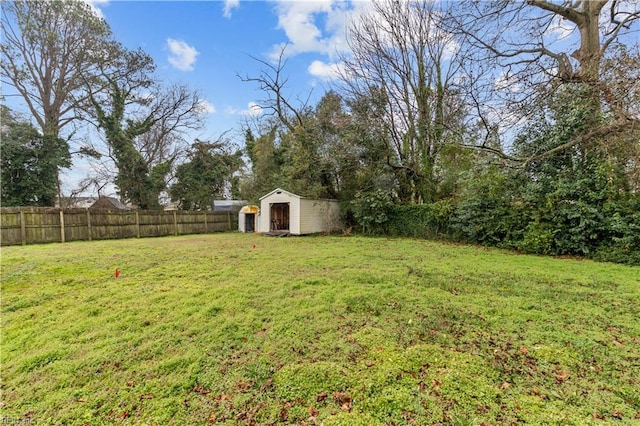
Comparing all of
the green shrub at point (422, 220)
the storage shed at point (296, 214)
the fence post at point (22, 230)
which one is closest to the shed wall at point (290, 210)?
the storage shed at point (296, 214)

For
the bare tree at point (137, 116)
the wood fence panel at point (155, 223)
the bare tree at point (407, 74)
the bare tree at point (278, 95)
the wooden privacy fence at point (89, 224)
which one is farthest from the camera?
the bare tree at point (137, 116)

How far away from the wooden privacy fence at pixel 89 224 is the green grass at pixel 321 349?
6.81 m

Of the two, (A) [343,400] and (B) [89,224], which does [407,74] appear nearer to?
(A) [343,400]

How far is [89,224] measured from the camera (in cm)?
1112

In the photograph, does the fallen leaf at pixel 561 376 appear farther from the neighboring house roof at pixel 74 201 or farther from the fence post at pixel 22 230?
the neighboring house roof at pixel 74 201

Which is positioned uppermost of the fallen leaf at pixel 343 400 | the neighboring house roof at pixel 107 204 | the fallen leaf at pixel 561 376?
the neighboring house roof at pixel 107 204

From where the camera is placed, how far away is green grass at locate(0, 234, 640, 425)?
73.9 inches

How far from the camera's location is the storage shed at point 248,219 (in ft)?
50.7

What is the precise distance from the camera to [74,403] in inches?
76.7

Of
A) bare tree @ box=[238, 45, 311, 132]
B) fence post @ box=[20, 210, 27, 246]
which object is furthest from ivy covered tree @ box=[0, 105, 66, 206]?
bare tree @ box=[238, 45, 311, 132]

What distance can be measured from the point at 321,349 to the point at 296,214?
391 inches

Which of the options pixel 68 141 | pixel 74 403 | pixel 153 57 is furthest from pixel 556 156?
pixel 68 141

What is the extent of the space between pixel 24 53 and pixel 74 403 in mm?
20533

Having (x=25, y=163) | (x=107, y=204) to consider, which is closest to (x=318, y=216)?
(x=107, y=204)
